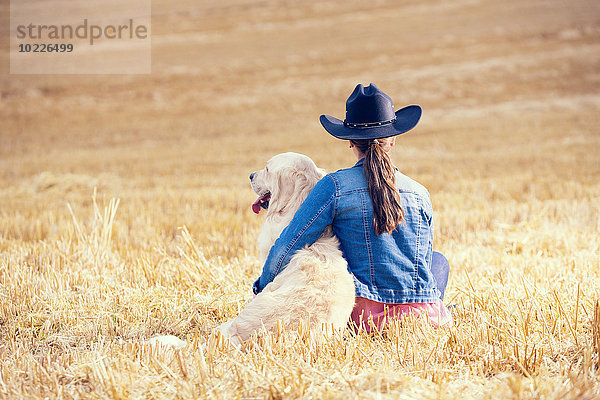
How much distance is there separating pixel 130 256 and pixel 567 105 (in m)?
19.0

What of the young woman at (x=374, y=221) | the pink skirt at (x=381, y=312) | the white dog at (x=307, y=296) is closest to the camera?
the white dog at (x=307, y=296)

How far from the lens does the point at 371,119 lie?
10.5 feet

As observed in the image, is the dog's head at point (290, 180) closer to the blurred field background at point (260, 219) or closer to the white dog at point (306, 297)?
the white dog at point (306, 297)

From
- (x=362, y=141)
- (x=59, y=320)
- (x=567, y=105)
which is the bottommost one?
(x=59, y=320)

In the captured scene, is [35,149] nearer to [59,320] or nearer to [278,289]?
[59,320]

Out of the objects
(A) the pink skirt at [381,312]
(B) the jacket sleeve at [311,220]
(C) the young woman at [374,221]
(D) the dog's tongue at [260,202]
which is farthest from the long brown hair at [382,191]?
(D) the dog's tongue at [260,202]

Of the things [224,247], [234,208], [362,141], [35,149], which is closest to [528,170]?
[234,208]

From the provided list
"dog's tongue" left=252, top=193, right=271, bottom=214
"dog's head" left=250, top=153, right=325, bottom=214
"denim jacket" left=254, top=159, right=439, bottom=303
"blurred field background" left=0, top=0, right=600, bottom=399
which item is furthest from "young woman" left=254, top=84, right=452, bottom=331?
"dog's tongue" left=252, top=193, right=271, bottom=214

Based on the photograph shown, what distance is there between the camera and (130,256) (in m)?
5.61

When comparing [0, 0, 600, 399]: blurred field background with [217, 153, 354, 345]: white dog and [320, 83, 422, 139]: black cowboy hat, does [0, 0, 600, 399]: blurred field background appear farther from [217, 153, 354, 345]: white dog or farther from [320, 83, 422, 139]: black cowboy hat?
[320, 83, 422, 139]: black cowboy hat

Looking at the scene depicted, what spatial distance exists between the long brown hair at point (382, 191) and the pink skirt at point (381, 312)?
42cm

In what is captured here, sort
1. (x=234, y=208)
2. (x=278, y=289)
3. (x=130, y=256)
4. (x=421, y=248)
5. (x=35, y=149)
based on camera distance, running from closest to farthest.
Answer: (x=278, y=289) → (x=421, y=248) → (x=130, y=256) → (x=234, y=208) → (x=35, y=149)

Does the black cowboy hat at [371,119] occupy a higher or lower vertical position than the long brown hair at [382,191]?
higher

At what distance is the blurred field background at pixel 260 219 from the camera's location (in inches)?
110
